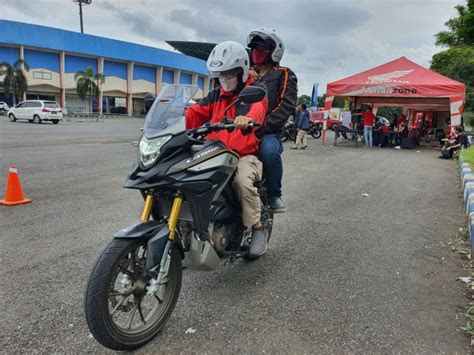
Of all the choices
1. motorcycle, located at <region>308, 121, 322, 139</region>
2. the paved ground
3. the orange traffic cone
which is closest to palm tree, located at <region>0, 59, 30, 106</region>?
motorcycle, located at <region>308, 121, 322, 139</region>

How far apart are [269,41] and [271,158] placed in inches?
43.1

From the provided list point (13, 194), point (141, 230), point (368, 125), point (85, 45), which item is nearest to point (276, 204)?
point (141, 230)

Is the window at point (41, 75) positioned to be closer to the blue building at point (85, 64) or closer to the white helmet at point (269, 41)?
the blue building at point (85, 64)

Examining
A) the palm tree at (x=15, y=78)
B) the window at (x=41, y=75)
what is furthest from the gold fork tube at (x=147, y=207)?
the window at (x=41, y=75)

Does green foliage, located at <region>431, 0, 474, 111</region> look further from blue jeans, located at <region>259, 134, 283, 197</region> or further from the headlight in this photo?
the headlight

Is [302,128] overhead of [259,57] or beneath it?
beneath

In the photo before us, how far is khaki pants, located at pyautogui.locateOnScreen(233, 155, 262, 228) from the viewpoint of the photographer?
2.91 m

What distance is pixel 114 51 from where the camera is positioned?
54.4 metres

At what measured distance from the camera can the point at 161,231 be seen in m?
2.34

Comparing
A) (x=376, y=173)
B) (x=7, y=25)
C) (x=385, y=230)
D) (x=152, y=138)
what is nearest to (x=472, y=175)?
A: (x=376, y=173)

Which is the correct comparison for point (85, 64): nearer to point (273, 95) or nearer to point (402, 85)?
point (402, 85)

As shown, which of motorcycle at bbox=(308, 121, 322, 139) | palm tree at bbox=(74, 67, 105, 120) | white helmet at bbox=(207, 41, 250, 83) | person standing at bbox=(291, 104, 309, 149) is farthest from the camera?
palm tree at bbox=(74, 67, 105, 120)

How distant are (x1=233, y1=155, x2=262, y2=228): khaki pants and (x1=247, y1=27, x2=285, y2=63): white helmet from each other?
110cm

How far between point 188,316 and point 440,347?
169 centimetres
